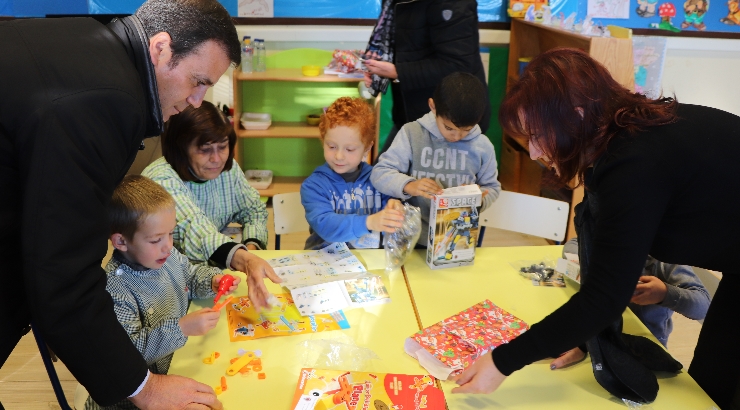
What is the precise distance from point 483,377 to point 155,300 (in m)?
0.83

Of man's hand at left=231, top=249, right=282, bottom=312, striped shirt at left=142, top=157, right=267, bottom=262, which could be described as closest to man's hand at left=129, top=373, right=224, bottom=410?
man's hand at left=231, top=249, right=282, bottom=312

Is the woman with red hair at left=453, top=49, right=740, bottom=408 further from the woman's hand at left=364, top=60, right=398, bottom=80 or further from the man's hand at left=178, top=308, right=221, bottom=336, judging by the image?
the woman's hand at left=364, top=60, right=398, bottom=80

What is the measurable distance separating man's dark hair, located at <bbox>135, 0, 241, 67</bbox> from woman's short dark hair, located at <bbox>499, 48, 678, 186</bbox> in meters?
0.62

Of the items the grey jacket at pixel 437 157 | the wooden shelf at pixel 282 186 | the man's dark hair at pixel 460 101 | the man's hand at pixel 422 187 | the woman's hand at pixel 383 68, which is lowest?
the wooden shelf at pixel 282 186

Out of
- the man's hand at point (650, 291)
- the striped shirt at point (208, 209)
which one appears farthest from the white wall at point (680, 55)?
the man's hand at point (650, 291)

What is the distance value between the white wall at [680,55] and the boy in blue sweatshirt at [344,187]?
225 cm

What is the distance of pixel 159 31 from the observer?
112cm

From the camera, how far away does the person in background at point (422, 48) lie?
8.35 feet

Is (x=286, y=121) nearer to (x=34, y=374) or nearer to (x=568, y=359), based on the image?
(x=34, y=374)

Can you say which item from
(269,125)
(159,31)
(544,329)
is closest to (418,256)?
(544,329)

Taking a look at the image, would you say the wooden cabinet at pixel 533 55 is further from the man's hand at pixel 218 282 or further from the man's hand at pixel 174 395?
the man's hand at pixel 174 395

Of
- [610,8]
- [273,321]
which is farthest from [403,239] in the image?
[610,8]

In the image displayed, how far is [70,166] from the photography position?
3.14ft

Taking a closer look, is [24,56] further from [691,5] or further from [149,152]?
[691,5]
